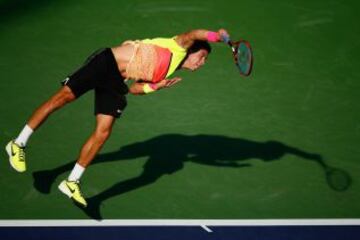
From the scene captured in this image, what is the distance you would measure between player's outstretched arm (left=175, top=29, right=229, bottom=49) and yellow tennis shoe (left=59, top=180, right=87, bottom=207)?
2.08m

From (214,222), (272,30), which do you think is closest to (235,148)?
(214,222)

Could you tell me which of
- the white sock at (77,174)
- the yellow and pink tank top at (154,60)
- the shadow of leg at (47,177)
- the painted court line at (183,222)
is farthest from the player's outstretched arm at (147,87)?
the painted court line at (183,222)

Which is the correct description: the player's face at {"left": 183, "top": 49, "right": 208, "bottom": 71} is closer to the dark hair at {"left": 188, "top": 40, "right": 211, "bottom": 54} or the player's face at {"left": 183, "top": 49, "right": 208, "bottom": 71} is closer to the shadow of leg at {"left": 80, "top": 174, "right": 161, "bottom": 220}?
the dark hair at {"left": 188, "top": 40, "right": 211, "bottom": 54}

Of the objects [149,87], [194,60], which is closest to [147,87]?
[149,87]

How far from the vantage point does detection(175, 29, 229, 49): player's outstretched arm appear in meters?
8.38

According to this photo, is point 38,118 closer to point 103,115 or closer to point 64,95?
point 64,95

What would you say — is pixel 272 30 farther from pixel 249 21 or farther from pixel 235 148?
pixel 235 148

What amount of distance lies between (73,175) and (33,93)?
267cm

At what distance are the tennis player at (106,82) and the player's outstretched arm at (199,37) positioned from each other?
1 centimetres

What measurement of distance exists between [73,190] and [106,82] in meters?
1.33

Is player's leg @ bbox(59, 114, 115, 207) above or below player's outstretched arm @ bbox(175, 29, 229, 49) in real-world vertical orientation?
below

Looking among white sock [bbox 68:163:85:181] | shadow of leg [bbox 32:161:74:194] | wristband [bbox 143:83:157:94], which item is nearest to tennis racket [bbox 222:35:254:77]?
wristband [bbox 143:83:157:94]

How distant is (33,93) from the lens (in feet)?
36.9

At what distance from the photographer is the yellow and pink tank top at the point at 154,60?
29.4ft
